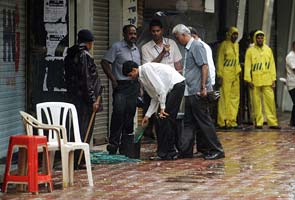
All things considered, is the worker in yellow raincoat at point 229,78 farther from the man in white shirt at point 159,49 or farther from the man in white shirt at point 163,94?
the man in white shirt at point 163,94

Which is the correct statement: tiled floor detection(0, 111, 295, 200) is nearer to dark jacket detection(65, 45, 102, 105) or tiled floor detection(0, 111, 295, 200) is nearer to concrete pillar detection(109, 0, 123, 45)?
dark jacket detection(65, 45, 102, 105)

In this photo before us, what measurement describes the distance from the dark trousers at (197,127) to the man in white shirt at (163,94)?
21 centimetres

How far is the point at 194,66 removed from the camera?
1266cm

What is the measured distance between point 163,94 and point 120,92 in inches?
43.2

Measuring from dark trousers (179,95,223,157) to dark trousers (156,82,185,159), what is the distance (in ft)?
0.71

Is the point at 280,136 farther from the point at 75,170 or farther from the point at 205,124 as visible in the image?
the point at 75,170

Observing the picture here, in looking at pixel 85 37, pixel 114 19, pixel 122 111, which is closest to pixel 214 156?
pixel 122 111

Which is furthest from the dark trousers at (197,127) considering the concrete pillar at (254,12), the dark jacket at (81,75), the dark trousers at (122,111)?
the concrete pillar at (254,12)

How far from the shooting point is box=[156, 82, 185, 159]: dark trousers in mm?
12180

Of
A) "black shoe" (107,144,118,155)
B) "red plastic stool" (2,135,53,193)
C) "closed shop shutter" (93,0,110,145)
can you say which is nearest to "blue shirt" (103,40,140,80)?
"black shoe" (107,144,118,155)

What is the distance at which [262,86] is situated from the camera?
17094mm

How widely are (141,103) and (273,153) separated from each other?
220 centimetres

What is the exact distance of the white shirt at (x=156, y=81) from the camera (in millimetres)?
11719

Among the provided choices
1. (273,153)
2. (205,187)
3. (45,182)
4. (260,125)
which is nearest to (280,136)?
(260,125)
